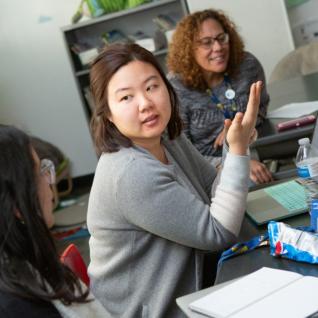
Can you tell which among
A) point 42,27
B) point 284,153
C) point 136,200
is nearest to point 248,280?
point 136,200

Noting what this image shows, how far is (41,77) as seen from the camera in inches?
205

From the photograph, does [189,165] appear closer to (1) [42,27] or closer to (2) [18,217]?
(2) [18,217]

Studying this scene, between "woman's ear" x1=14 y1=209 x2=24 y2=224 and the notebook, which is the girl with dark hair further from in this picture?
the notebook

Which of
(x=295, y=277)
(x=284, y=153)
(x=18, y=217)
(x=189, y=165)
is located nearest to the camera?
(x=18, y=217)

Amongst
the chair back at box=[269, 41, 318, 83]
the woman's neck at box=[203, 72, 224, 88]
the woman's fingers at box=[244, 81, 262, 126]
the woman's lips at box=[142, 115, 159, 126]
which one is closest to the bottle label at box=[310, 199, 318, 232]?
the woman's fingers at box=[244, 81, 262, 126]

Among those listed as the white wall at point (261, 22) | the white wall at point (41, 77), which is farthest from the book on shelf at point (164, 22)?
the white wall at point (41, 77)

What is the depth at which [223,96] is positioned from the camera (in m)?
2.49

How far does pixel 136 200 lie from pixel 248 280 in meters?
0.34

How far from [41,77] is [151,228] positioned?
409 centimetres

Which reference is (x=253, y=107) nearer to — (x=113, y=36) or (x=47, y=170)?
(x=47, y=170)

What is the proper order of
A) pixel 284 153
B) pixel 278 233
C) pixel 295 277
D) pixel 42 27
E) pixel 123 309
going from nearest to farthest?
pixel 295 277
pixel 278 233
pixel 123 309
pixel 284 153
pixel 42 27

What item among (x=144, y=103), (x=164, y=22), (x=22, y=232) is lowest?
(x=22, y=232)

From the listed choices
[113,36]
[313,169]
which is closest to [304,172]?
[313,169]

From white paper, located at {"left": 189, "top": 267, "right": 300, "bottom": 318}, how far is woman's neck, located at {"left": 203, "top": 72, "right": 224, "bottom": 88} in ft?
4.93
